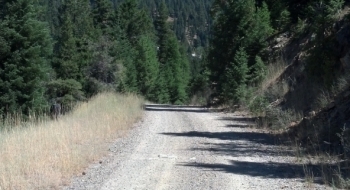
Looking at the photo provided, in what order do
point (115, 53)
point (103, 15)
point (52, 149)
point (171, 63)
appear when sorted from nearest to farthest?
1. point (52, 149)
2. point (115, 53)
3. point (103, 15)
4. point (171, 63)

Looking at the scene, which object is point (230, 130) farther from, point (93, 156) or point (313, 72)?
point (93, 156)

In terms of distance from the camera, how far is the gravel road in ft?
31.9

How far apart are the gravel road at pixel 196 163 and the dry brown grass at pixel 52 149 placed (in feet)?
1.19

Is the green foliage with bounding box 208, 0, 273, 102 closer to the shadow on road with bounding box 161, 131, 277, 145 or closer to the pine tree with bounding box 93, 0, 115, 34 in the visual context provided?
the shadow on road with bounding box 161, 131, 277, 145

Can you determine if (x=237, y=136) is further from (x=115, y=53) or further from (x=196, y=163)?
(x=115, y=53)

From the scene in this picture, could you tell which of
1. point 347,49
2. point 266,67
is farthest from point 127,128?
point 266,67

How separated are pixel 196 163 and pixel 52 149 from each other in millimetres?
3195

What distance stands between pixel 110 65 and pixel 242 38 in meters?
15.8

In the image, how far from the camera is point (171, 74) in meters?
82.8

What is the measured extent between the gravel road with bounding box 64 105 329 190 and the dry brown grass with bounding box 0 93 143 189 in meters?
0.36

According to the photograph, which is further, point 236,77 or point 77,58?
point 77,58

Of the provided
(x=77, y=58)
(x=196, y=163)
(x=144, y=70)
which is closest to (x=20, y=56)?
(x=77, y=58)

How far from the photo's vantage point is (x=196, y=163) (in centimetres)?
1181

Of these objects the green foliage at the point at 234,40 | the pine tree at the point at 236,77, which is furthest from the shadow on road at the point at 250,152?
the green foliage at the point at 234,40
